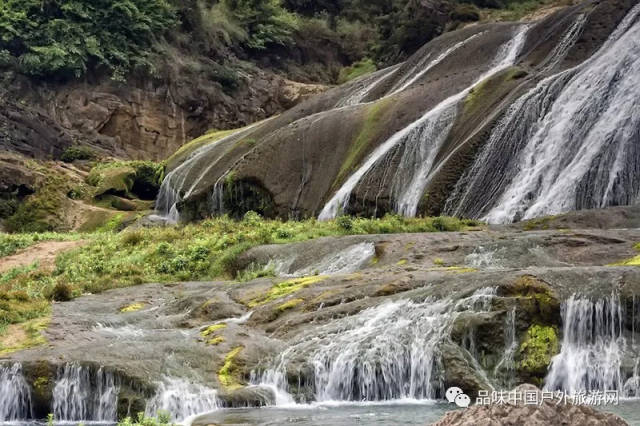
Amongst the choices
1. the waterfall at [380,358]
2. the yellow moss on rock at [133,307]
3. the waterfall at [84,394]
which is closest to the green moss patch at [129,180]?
the yellow moss on rock at [133,307]

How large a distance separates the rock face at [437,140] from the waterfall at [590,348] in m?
9.48

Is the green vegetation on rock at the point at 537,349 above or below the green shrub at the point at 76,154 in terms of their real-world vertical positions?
below

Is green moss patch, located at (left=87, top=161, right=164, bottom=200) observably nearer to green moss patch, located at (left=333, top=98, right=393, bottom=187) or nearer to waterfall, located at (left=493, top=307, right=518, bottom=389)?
green moss patch, located at (left=333, top=98, right=393, bottom=187)

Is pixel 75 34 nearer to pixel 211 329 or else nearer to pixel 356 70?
pixel 356 70

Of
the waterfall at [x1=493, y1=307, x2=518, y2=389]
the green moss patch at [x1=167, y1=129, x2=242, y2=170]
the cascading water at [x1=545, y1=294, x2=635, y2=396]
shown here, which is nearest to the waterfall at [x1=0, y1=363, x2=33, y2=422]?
the waterfall at [x1=493, y1=307, x2=518, y2=389]

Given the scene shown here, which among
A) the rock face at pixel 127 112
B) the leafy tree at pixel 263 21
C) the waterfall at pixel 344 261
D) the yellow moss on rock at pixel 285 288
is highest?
the leafy tree at pixel 263 21

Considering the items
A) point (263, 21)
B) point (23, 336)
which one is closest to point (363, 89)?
point (23, 336)

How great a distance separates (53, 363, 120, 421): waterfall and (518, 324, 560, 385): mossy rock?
527 cm

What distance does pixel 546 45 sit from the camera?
1110 inches

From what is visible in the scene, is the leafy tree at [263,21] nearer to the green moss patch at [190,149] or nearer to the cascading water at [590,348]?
the green moss patch at [190,149]

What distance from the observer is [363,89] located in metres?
35.3

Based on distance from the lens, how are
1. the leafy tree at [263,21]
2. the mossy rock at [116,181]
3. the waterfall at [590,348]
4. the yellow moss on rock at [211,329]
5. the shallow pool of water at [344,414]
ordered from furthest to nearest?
1. the leafy tree at [263,21]
2. the mossy rock at [116,181]
3. the yellow moss on rock at [211,329]
4. the waterfall at [590,348]
5. the shallow pool of water at [344,414]

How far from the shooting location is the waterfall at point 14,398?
1135 cm

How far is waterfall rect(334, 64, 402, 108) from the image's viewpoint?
34653mm
